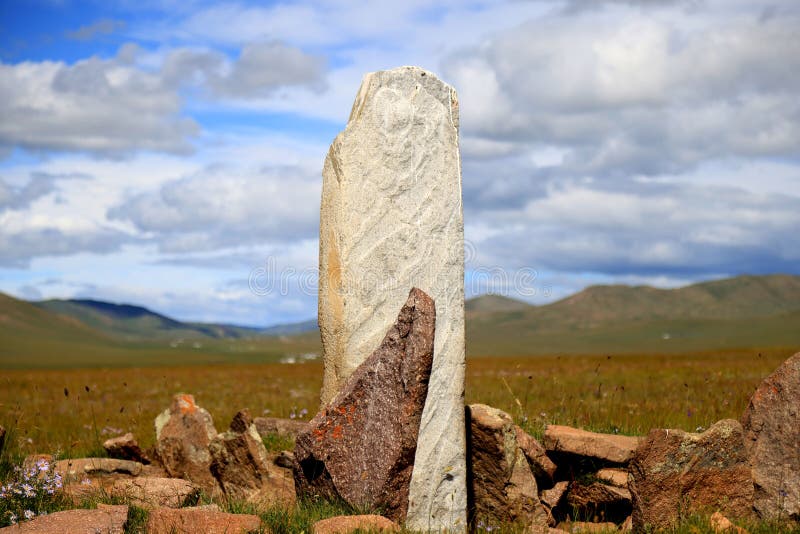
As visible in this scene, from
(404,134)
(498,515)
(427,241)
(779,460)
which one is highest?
(404,134)

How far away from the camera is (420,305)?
7828 mm

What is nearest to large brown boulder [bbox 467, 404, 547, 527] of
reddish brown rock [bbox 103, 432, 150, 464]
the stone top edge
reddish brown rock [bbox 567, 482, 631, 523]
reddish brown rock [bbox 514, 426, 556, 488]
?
reddish brown rock [bbox 514, 426, 556, 488]

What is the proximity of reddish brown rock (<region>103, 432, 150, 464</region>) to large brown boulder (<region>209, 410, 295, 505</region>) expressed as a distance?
1954mm

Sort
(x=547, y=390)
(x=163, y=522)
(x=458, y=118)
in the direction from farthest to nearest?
(x=547, y=390) < (x=458, y=118) < (x=163, y=522)

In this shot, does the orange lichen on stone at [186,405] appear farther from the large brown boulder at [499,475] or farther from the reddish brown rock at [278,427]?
the large brown boulder at [499,475]

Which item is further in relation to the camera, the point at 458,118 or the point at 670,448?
the point at 458,118

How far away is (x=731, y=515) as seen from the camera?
8.28 metres

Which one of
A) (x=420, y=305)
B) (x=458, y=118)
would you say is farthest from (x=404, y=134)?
(x=420, y=305)

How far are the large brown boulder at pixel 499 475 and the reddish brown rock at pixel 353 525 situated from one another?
1800mm

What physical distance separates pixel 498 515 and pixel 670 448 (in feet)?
6.70

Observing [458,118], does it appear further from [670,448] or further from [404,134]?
[670,448]

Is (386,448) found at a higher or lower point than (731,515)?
higher

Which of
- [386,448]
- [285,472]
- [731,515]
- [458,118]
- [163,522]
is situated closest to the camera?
[163,522]

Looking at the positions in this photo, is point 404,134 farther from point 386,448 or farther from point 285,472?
point 285,472
